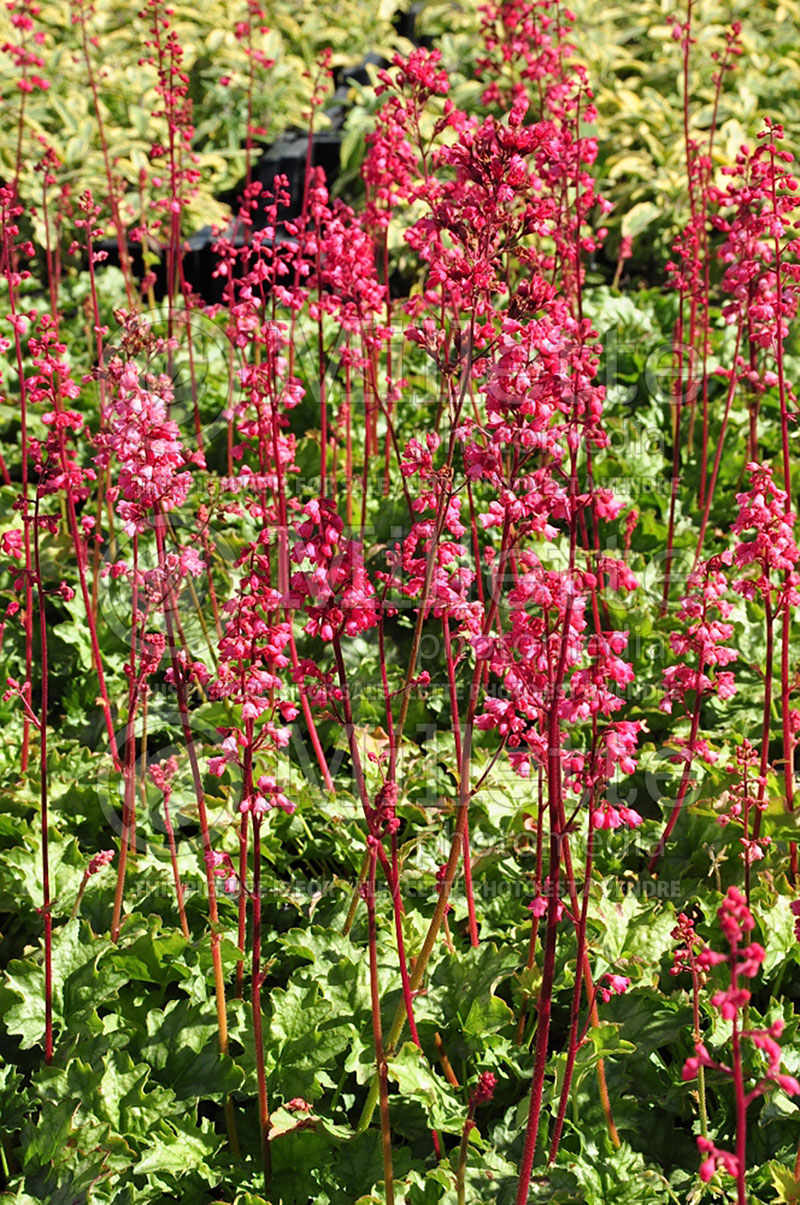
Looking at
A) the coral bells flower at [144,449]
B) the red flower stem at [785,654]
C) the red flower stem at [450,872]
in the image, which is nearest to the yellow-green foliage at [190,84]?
the red flower stem at [785,654]

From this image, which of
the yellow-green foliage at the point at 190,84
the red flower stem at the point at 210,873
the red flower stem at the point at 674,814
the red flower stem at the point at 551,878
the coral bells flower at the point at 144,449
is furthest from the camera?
the yellow-green foliage at the point at 190,84

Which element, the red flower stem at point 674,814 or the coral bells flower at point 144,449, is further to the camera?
the red flower stem at point 674,814

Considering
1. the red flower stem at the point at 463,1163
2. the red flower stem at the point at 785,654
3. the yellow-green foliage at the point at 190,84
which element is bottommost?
the red flower stem at the point at 463,1163

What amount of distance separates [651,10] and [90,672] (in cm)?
960

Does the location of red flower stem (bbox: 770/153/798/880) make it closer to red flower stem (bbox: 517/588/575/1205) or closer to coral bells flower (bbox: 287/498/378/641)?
red flower stem (bbox: 517/588/575/1205)

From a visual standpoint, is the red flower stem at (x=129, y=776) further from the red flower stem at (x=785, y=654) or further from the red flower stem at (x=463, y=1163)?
the red flower stem at (x=785, y=654)

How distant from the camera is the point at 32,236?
28.0 ft

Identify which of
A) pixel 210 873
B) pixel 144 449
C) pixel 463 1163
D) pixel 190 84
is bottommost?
pixel 463 1163

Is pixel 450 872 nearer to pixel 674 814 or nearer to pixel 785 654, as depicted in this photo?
pixel 674 814

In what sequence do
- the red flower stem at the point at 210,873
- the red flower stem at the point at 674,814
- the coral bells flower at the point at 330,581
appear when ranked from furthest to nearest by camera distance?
1. the red flower stem at the point at 674,814
2. the red flower stem at the point at 210,873
3. the coral bells flower at the point at 330,581

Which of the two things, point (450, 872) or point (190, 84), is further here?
point (190, 84)

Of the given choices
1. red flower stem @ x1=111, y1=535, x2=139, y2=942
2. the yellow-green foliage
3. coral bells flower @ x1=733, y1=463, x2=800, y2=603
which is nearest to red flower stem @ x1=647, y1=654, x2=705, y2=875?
coral bells flower @ x1=733, y1=463, x2=800, y2=603

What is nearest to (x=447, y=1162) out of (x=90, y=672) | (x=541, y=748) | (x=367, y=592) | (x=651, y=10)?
(x=541, y=748)

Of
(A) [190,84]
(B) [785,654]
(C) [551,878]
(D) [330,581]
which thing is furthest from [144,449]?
(A) [190,84]
